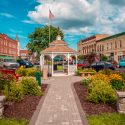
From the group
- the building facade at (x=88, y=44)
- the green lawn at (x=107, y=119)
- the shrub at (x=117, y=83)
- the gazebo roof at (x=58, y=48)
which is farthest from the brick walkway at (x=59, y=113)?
the building facade at (x=88, y=44)

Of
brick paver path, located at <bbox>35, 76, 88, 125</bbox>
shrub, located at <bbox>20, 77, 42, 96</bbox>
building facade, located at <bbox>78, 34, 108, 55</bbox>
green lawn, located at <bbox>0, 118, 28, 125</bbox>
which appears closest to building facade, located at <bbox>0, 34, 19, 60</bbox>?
building facade, located at <bbox>78, 34, 108, 55</bbox>

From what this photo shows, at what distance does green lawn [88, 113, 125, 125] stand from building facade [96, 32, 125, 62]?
51.5 meters

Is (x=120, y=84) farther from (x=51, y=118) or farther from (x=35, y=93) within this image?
(x=51, y=118)

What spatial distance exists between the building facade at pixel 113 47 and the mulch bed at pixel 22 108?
49.8m

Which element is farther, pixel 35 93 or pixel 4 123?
pixel 35 93

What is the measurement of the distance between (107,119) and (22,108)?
340 cm

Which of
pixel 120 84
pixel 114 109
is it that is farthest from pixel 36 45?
pixel 114 109

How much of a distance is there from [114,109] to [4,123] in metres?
4.11

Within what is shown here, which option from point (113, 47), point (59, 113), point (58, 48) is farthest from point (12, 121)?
point (113, 47)

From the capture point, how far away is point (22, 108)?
32.2 ft

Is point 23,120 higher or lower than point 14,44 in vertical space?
lower

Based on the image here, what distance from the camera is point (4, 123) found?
7.71 metres

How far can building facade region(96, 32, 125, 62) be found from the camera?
5934 cm

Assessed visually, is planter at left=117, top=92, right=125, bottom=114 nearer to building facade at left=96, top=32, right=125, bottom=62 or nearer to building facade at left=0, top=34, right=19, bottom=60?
building facade at left=96, top=32, right=125, bottom=62
